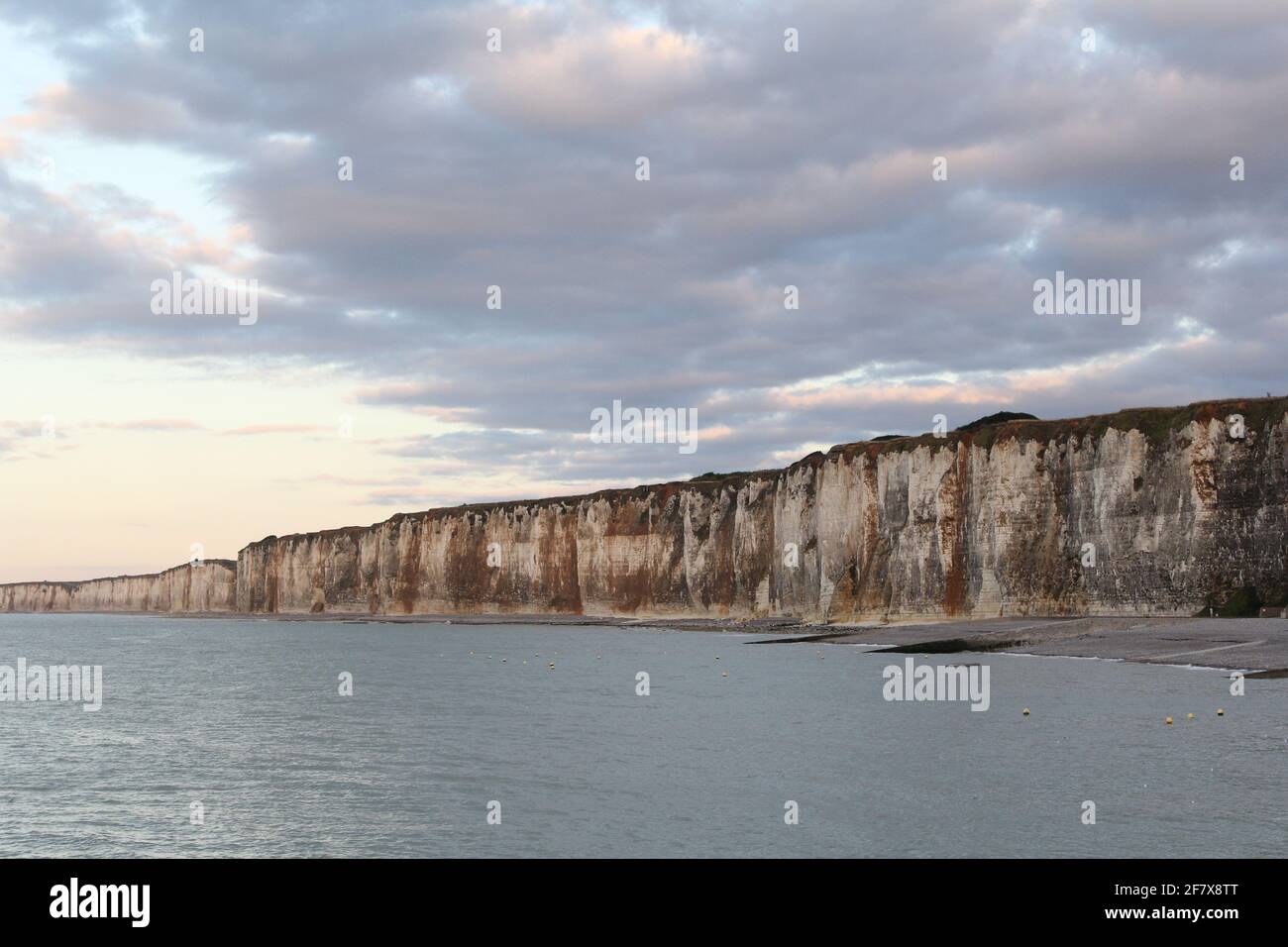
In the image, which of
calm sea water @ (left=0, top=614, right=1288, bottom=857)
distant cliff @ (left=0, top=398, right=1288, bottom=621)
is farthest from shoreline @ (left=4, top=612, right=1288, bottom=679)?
distant cliff @ (left=0, top=398, right=1288, bottom=621)

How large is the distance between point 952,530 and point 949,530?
0.69ft

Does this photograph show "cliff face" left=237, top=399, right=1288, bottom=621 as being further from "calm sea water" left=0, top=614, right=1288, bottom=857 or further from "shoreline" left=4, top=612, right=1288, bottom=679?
"calm sea water" left=0, top=614, right=1288, bottom=857

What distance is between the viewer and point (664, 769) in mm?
24500

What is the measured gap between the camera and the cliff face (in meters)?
62.2

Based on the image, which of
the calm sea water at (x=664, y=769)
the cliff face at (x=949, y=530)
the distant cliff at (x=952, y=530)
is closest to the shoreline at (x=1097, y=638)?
the calm sea water at (x=664, y=769)

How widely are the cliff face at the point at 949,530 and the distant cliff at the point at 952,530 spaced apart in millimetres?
119

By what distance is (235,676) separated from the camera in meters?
56.5

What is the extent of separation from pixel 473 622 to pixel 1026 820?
4546 inches

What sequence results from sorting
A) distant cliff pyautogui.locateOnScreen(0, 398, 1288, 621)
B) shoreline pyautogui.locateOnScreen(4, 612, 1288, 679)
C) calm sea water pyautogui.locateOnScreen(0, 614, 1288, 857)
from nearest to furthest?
calm sea water pyautogui.locateOnScreen(0, 614, 1288, 857) → shoreline pyautogui.locateOnScreen(4, 612, 1288, 679) → distant cliff pyautogui.locateOnScreen(0, 398, 1288, 621)

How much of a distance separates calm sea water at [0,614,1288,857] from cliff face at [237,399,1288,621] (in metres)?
19.8

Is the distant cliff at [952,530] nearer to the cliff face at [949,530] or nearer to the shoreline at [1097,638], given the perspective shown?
the cliff face at [949,530]

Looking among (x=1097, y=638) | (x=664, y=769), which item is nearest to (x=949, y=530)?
(x=1097, y=638)
